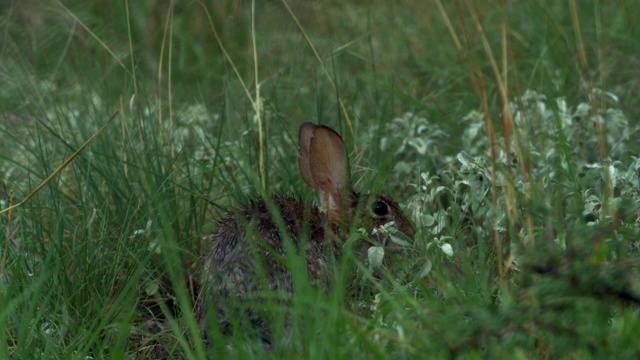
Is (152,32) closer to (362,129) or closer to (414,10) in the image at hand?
(414,10)

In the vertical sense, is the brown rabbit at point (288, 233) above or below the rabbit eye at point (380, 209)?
above

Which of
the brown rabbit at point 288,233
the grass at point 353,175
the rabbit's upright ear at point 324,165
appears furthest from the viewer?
the rabbit's upright ear at point 324,165

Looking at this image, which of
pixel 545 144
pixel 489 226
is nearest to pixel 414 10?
pixel 545 144

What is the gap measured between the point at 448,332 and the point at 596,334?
0.33 m

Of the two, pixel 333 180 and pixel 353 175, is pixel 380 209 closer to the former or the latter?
pixel 333 180

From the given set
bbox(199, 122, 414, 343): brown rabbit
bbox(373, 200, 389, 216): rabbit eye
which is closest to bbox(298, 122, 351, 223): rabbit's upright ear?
bbox(199, 122, 414, 343): brown rabbit

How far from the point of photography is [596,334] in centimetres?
242

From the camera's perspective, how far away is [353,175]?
4508 millimetres

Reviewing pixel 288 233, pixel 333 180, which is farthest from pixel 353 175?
pixel 288 233

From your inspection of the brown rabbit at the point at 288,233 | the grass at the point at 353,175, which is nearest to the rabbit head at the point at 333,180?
the brown rabbit at the point at 288,233

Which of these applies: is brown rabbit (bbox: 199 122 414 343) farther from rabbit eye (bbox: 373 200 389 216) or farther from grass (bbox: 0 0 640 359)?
grass (bbox: 0 0 640 359)

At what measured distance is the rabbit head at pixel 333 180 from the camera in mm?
4125

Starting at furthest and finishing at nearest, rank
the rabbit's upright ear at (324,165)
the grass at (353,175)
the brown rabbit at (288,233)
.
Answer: the rabbit's upright ear at (324,165) < the brown rabbit at (288,233) < the grass at (353,175)

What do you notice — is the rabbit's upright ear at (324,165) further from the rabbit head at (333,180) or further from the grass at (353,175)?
the grass at (353,175)
